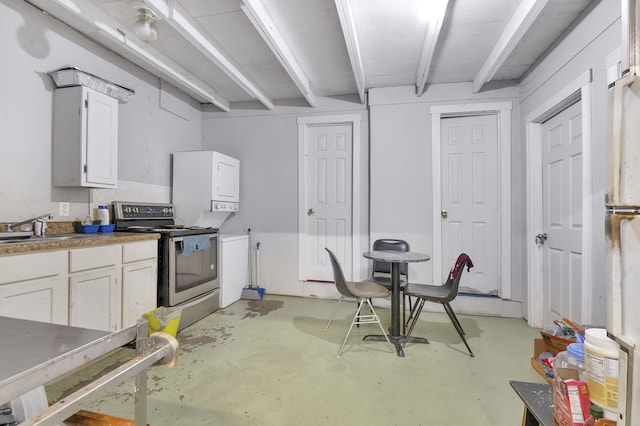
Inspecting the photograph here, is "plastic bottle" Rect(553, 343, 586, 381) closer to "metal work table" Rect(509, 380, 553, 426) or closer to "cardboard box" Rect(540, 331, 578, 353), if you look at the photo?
"metal work table" Rect(509, 380, 553, 426)

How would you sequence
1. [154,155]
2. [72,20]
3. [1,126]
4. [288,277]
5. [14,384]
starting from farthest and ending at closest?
1. [288,277]
2. [154,155]
3. [72,20]
4. [1,126]
5. [14,384]

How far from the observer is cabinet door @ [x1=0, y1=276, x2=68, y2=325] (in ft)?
5.44

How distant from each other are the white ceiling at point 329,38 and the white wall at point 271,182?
0.60 meters

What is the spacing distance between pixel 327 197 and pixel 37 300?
3128 mm

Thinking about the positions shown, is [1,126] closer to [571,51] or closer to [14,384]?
[14,384]

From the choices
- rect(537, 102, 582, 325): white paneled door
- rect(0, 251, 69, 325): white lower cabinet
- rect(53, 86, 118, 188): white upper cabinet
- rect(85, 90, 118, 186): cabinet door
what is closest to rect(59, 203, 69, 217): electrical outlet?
rect(53, 86, 118, 188): white upper cabinet

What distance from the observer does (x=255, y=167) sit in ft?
14.3

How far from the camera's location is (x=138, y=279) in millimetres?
2506

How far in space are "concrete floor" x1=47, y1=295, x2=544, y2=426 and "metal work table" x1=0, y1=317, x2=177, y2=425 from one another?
1269 mm

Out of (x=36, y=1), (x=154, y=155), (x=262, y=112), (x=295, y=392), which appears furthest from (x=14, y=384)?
(x=262, y=112)

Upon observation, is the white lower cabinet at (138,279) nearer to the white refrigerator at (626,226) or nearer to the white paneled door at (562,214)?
the white refrigerator at (626,226)

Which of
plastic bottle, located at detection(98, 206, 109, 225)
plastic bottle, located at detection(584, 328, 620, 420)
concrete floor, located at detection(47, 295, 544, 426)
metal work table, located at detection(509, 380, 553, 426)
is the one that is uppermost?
plastic bottle, located at detection(98, 206, 109, 225)

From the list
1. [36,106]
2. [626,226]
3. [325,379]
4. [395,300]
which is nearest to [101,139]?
[36,106]

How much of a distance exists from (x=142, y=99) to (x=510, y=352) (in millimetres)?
4504
